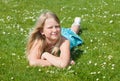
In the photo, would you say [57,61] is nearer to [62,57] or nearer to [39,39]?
[62,57]

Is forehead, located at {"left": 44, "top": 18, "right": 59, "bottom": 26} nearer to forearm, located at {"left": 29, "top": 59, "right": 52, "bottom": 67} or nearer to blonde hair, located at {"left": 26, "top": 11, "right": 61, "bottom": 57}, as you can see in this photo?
blonde hair, located at {"left": 26, "top": 11, "right": 61, "bottom": 57}

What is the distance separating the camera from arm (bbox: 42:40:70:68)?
10261mm

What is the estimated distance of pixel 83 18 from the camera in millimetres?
17844

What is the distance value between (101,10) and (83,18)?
2.42 meters

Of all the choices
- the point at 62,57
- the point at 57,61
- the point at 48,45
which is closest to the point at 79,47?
the point at 48,45

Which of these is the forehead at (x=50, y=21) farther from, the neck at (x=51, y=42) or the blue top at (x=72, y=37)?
the blue top at (x=72, y=37)

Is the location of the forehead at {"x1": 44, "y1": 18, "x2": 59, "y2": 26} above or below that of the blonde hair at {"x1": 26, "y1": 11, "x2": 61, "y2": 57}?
above

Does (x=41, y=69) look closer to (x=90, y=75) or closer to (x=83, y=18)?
(x=90, y=75)

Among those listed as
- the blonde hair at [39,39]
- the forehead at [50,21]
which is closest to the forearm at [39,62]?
the blonde hair at [39,39]

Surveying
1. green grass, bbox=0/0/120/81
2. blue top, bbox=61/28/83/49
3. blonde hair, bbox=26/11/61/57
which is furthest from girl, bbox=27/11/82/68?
blue top, bbox=61/28/83/49

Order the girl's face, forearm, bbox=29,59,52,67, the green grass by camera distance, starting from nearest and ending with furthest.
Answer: the green grass < forearm, bbox=29,59,52,67 < the girl's face

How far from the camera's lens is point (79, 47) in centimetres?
1259

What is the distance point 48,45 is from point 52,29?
70 cm

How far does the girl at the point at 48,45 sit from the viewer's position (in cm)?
1045
